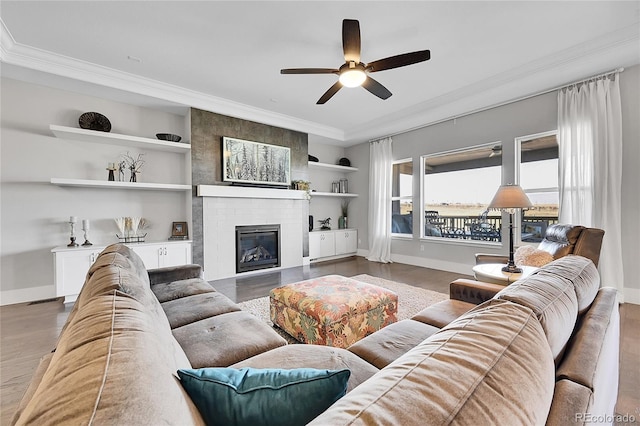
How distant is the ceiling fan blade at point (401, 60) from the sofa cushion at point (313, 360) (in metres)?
2.41

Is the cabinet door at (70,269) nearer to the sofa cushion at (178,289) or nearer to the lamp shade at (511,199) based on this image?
the sofa cushion at (178,289)

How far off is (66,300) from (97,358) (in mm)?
3888

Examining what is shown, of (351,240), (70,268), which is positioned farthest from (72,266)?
(351,240)

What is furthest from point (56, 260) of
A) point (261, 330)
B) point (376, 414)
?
point (376, 414)

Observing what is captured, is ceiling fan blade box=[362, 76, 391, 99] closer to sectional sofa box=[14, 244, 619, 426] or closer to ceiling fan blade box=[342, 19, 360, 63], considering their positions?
ceiling fan blade box=[342, 19, 360, 63]

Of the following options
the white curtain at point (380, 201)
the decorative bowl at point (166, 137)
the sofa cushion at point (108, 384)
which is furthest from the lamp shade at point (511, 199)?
the decorative bowl at point (166, 137)

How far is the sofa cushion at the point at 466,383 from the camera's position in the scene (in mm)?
450

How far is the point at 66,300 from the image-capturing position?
3.29 m

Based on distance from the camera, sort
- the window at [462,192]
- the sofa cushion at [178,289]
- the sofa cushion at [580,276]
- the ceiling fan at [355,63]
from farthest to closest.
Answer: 1. the window at [462,192]
2. the ceiling fan at [355,63]
3. the sofa cushion at [178,289]
4. the sofa cushion at [580,276]

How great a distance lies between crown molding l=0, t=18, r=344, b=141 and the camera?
9.59 feet

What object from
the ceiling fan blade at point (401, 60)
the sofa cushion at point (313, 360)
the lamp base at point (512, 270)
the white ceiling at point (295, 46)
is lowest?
the sofa cushion at point (313, 360)

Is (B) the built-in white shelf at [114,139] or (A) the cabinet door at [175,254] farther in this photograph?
(A) the cabinet door at [175,254]

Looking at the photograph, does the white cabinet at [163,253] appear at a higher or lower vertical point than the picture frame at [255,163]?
lower

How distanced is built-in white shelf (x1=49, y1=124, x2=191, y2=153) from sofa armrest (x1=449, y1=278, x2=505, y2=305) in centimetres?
405
